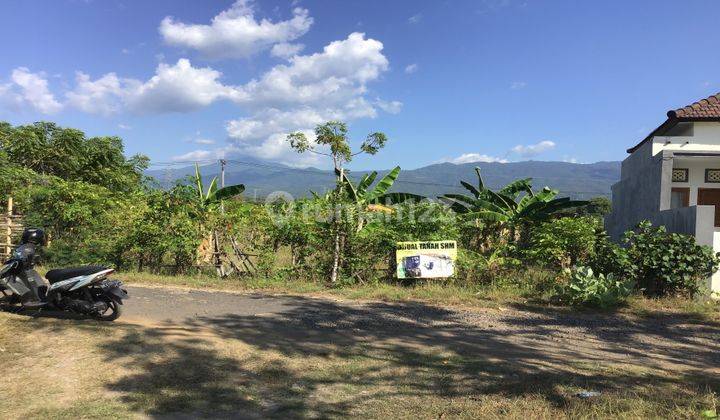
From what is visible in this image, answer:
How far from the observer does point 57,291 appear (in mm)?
6934

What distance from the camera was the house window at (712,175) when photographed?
15.4 m

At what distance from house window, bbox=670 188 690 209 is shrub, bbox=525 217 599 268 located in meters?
7.59

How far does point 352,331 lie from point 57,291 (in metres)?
4.18

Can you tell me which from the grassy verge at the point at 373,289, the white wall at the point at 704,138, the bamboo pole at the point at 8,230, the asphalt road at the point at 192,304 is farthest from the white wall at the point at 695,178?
the bamboo pole at the point at 8,230

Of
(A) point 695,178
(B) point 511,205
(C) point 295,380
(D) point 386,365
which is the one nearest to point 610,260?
(B) point 511,205

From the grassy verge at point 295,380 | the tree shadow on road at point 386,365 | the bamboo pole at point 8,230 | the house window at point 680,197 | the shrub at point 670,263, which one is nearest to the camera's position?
the grassy verge at point 295,380

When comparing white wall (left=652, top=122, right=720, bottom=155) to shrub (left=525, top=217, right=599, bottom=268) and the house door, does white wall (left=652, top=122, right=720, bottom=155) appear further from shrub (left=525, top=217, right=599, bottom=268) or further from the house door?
shrub (left=525, top=217, right=599, bottom=268)

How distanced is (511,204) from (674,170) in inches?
229

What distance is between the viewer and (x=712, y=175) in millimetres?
15398

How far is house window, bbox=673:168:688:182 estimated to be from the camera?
15477mm

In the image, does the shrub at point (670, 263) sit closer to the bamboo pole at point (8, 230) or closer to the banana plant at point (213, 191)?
the banana plant at point (213, 191)

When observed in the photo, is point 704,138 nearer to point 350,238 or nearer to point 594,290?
point 594,290

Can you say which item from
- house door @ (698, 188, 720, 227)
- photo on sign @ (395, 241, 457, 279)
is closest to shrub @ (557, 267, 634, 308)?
photo on sign @ (395, 241, 457, 279)

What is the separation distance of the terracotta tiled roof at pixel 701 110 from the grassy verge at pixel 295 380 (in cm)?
1326
